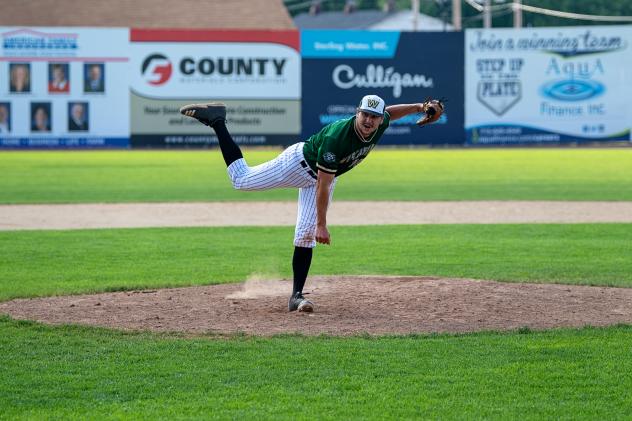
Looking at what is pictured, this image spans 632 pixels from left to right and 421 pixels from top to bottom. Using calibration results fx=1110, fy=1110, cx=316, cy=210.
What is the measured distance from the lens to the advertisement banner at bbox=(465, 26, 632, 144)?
39.6 meters

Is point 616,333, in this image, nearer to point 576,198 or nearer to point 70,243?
point 70,243

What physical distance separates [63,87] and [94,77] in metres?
1.11

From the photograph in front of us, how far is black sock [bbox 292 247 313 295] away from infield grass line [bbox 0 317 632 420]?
134 centimetres

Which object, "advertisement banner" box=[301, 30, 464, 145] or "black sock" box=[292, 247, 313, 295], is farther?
"advertisement banner" box=[301, 30, 464, 145]

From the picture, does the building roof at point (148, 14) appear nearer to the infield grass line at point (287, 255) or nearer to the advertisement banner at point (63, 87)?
the advertisement banner at point (63, 87)

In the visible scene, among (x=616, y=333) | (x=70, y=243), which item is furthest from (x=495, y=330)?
(x=70, y=243)

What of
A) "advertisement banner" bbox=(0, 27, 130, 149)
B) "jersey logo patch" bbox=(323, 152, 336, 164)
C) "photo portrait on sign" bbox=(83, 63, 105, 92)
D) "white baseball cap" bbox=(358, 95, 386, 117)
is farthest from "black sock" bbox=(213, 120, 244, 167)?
"photo portrait on sign" bbox=(83, 63, 105, 92)

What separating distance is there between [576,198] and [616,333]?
1298cm

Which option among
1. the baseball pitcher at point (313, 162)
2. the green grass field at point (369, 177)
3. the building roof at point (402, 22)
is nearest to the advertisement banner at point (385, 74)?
the green grass field at point (369, 177)

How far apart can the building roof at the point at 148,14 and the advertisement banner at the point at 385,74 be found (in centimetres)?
1275

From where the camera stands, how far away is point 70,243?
14.2m

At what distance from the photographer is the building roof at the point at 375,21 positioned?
217ft

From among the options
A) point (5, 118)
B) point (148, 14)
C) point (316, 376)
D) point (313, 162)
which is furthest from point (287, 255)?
point (148, 14)

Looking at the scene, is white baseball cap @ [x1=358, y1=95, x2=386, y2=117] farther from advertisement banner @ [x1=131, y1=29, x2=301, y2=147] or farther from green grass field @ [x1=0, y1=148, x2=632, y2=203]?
advertisement banner @ [x1=131, y1=29, x2=301, y2=147]
